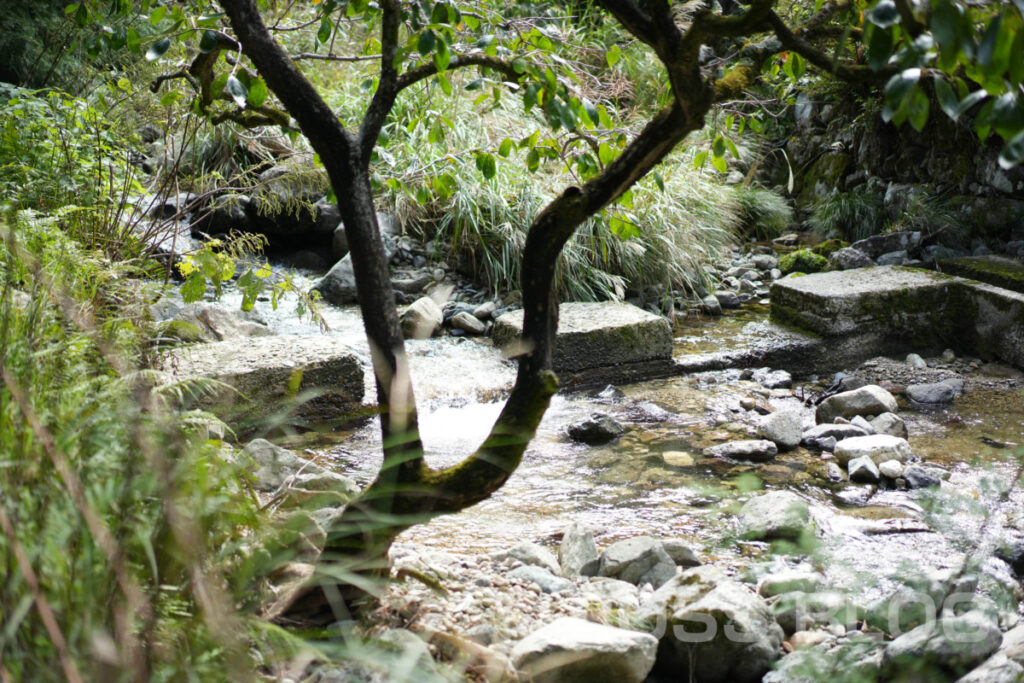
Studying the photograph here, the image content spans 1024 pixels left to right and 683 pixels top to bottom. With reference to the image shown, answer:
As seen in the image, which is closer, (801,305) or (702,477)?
(702,477)

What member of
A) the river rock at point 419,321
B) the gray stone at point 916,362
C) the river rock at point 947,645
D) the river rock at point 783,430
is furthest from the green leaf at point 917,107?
the river rock at point 419,321

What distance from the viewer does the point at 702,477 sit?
342cm

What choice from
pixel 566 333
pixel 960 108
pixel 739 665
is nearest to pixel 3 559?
pixel 960 108

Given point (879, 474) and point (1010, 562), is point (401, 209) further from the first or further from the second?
point (1010, 562)

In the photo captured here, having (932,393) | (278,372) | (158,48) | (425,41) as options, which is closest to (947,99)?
(425,41)

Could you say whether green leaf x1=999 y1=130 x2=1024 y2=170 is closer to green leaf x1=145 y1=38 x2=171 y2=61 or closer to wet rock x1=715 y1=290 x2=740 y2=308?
green leaf x1=145 y1=38 x2=171 y2=61

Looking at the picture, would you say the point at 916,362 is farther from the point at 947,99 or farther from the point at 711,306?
the point at 947,99

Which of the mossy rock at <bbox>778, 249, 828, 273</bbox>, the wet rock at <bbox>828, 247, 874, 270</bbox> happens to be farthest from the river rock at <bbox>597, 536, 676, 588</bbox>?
the mossy rock at <bbox>778, 249, 828, 273</bbox>

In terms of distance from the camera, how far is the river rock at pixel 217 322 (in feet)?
15.5

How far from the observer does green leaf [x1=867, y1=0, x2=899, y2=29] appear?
1.01 meters

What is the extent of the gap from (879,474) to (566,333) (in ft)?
6.29

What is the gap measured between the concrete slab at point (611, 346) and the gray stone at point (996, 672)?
3.07 meters

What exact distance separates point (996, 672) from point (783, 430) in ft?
6.79

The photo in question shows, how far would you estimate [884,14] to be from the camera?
1012mm
